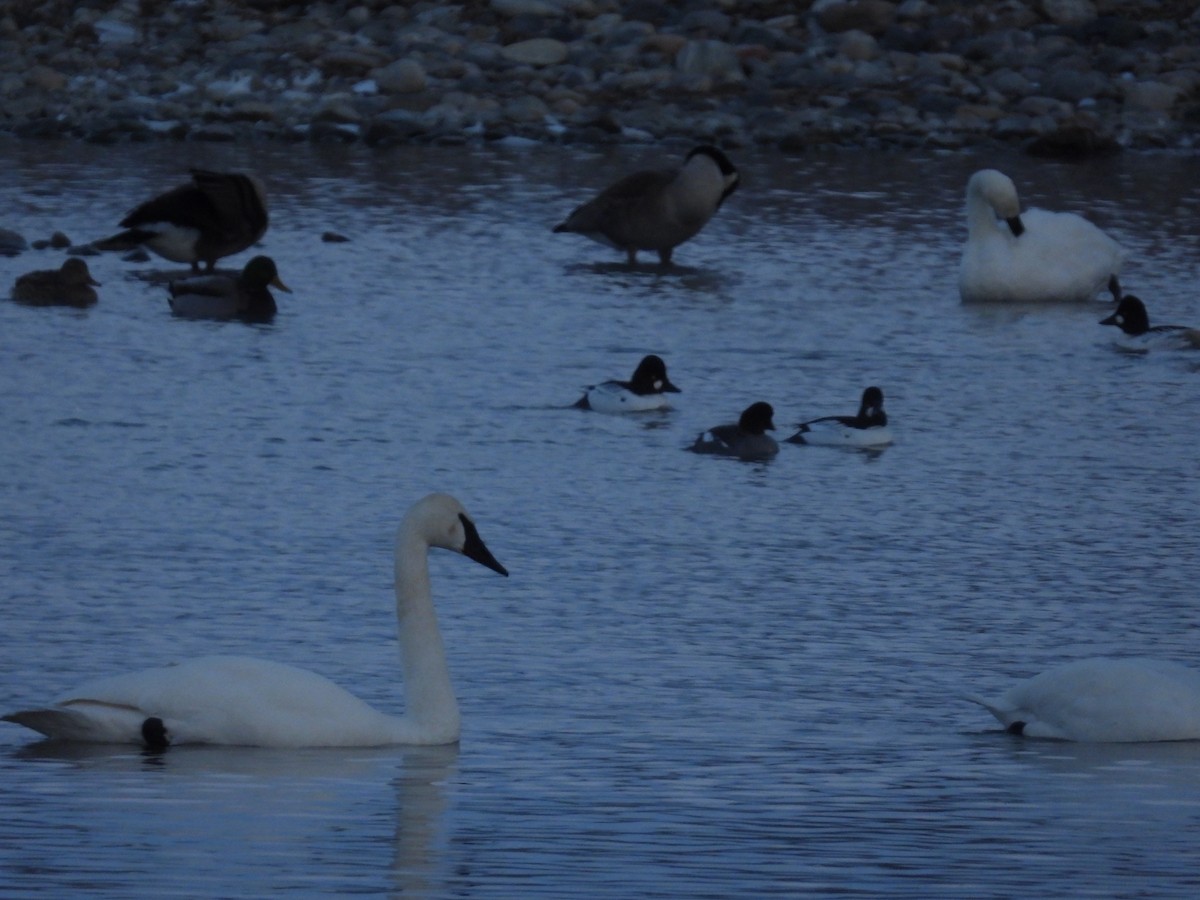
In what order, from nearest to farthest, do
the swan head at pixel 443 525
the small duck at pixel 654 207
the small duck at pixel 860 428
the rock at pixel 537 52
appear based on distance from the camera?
the swan head at pixel 443 525, the small duck at pixel 860 428, the small duck at pixel 654 207, the rock at pixel 537 52

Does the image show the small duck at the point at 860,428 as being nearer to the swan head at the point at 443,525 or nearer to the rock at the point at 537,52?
the swan head at the point at 443,525

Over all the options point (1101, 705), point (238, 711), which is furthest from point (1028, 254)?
point (238, 711)

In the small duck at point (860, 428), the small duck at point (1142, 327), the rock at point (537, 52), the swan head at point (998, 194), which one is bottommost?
the small duck at point (860, 428)

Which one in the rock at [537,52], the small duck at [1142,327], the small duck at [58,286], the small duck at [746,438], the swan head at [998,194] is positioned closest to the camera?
the small duck at [746,438]

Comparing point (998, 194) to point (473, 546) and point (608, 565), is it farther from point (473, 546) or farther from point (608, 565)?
point (473, 546)

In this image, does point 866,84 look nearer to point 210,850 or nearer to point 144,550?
point 144,550

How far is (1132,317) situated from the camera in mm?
15266

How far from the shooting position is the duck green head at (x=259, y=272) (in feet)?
52.3

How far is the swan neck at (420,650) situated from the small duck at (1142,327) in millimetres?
8073

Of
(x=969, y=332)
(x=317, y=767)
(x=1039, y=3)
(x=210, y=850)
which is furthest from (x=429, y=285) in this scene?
(x=1039, y=3)

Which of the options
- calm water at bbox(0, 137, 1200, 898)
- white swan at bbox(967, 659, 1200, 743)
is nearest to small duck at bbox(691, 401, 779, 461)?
calm water at bbox(0, 137, 1200, 898)

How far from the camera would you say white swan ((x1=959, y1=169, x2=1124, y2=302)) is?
677 inches

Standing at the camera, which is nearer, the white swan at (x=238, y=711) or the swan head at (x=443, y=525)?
the white swan at (x=238, y=711)

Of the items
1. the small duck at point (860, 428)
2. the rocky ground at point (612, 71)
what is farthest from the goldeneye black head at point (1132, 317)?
the rocky ground at point (612, 71)
